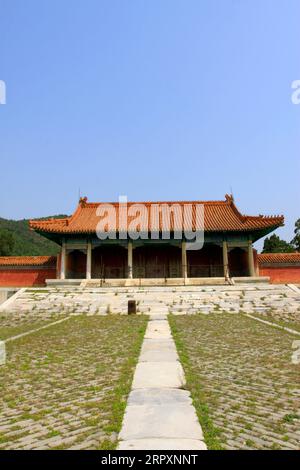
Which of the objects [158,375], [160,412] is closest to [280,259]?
[158,375]

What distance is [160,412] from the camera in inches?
138

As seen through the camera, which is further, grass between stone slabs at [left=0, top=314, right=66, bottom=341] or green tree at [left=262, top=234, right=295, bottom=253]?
green tree at [left=262, top=234, right=295, bottom=253]

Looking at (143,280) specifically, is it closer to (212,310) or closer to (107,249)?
(107,249)

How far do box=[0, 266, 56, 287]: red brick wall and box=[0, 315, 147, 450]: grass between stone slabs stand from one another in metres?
16.5

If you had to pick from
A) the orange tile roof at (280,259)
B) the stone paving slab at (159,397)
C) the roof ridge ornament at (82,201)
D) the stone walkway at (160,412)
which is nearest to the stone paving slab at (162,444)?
the stone walkway at (160,412)

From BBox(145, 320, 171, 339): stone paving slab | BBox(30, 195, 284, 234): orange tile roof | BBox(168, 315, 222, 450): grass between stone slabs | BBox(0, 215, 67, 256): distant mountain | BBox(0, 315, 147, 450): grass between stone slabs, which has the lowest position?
BBox(0, 315, 147, 450): grass between stone slabs

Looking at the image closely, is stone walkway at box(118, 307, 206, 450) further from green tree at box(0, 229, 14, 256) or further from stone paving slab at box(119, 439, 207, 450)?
green tree at box(0, 229, 14, 256)

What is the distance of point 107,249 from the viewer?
86.7 ft

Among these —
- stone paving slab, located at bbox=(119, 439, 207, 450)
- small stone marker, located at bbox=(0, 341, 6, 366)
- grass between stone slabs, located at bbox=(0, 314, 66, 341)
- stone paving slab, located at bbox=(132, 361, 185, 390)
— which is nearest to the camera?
stone paving slab, located at bbox=(119, 439, 207, 450)

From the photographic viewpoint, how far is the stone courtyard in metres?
3.11

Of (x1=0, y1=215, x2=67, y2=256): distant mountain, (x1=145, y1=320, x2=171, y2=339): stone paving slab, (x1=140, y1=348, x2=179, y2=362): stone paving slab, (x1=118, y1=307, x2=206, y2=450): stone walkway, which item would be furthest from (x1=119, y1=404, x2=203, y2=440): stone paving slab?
(x1=0, y1=215, x2=67, y2=256): distant mountain

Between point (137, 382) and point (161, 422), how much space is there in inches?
58.3
